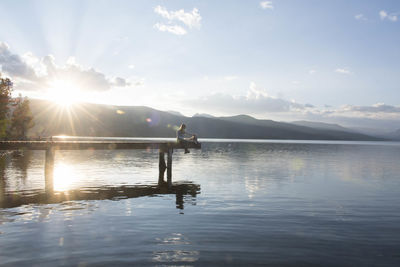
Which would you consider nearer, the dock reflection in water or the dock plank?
the dock reflection in water

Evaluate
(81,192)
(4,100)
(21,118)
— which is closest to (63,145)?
(81,192)

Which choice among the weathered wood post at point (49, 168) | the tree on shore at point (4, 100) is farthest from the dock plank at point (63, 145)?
the tree on shore at point (4, 100)

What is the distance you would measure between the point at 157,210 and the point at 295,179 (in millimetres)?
19625

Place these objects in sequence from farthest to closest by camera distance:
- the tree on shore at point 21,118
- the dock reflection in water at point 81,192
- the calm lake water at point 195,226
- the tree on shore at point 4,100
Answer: the tree on shore at point 21,118 → the tree on shore at point 4,100 → the dock reflection in water at point 81,192 → the calm lake water at point 195,226

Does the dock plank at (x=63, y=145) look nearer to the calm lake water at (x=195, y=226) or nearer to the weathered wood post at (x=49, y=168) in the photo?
the weathered wood post at (x=49, y=168)

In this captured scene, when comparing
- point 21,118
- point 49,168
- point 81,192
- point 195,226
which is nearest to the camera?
point 195,226

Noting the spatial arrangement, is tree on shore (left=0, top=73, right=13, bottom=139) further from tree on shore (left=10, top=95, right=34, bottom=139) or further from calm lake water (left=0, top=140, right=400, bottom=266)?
calm lake water (left=0, top=140, right=400, bottom=266)

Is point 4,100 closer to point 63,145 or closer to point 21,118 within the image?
point 21,118

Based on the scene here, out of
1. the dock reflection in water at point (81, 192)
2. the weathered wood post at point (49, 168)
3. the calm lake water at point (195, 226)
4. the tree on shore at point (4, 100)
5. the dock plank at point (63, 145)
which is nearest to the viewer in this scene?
the calm lake water at point (195, 226)

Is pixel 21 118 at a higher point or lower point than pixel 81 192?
higher

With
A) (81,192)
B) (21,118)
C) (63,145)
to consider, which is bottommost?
(81,192)

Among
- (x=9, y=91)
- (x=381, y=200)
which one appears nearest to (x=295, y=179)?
(x=381, y=200)

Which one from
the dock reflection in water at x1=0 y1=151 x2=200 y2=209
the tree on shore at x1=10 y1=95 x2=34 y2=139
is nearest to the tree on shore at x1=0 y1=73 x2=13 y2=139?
the tree on shore at x1=10 y1=95 x2=34 y2=139

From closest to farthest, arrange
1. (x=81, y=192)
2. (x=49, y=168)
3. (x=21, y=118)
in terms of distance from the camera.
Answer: (x=81, y=192) → (x=49, y=168) → (x=21, y=118)
